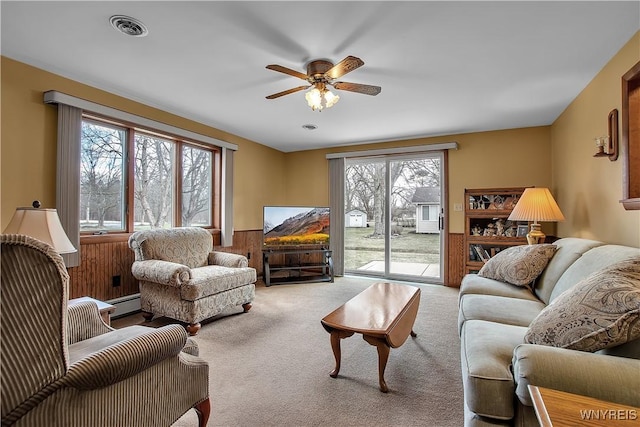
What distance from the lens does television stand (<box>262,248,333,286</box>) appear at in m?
4.86

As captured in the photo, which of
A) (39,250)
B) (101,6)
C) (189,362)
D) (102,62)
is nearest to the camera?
(39,250)

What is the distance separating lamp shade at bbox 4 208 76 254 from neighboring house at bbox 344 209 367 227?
4185 millimetres

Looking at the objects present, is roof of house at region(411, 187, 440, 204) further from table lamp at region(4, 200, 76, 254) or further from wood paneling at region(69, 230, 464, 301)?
table lamp at region(4, 200, 76, 254)

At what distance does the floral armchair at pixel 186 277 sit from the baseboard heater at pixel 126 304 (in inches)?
12.2

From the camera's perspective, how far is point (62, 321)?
944 millimetres

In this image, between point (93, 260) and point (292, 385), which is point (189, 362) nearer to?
point (292, 385)

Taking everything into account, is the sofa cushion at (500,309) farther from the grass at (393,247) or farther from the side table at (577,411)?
the grass at (393,247)

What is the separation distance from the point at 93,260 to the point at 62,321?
2585 millimetres

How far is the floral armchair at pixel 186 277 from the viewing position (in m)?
2.87

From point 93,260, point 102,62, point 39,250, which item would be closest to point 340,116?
point 102,62

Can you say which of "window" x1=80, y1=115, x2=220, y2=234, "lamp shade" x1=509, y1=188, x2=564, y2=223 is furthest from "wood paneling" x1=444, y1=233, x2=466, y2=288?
"window" x1=80, y1=115, x2=220, y2=234

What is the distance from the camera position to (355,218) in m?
5.50

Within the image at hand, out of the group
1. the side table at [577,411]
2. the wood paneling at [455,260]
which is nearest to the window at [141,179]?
the wood paneling at [455,260]

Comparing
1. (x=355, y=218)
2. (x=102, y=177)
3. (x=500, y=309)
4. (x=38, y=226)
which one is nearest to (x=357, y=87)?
(x=500, y=309)
